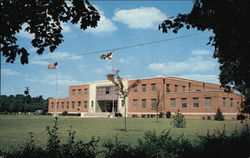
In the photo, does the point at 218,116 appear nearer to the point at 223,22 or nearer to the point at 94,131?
the point at 94,131

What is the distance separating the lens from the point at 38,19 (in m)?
5.39

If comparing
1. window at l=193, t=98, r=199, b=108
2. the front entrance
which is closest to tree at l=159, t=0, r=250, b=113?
window at l=193, t=98, r=199, b=108

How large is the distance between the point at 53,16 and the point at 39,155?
366 cm

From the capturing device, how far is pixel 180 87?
59.3 m

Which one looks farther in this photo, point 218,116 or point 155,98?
point 155,98

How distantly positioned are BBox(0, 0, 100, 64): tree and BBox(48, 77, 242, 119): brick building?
32332mm

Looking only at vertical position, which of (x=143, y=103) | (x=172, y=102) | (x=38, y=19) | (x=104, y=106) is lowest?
(x=104, y=106)

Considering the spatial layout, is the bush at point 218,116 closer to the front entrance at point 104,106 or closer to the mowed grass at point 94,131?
the mowed grass at point 94,131

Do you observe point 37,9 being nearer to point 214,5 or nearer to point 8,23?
point 8,23

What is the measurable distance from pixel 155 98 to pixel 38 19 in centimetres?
5079

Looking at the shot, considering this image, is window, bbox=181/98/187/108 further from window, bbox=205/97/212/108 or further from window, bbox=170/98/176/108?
window, bbox=205/97/212/108

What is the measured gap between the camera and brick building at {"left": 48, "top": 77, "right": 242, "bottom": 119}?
48.9 metres

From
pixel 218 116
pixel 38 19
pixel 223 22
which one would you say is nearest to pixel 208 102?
pixel 218 116

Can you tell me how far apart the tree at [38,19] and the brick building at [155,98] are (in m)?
32.3
